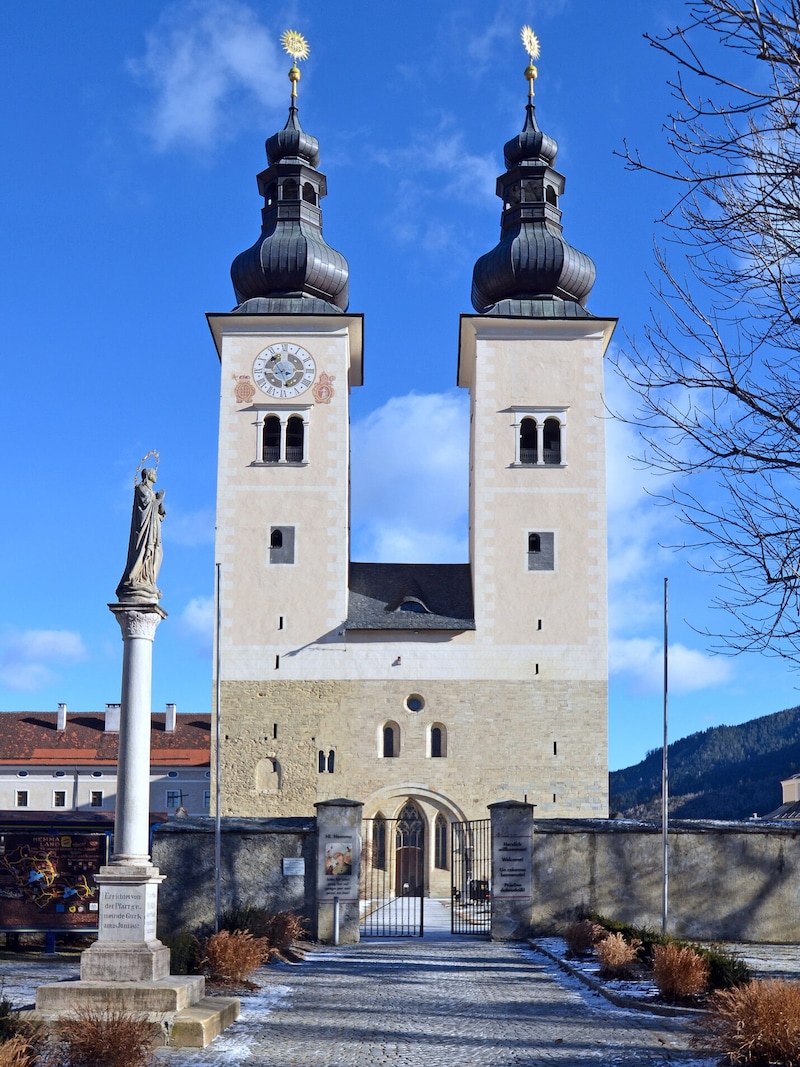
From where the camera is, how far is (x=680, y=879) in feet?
67.3

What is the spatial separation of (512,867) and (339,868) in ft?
8.52

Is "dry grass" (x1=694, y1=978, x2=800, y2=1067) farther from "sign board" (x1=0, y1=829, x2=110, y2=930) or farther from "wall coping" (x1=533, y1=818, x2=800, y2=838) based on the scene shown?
"sign board" (x1=0, y1=829, x2=110, y2=930)

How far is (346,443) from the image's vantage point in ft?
119

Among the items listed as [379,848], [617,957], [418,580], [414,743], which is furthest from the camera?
[418,580]

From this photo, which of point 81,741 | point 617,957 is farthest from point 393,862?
point 81,741

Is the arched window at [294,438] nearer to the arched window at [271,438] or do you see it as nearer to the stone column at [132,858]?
the arched window at [271,438]

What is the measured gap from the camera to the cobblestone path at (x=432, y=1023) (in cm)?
970

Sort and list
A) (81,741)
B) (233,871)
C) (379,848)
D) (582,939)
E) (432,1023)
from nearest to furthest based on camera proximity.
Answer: (432,1023) → (582,939) → (233,871) → (379,848) → (81,741)

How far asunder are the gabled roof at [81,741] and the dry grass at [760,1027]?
49745 millimetres

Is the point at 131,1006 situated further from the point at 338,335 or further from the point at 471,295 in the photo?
the point at 471,295

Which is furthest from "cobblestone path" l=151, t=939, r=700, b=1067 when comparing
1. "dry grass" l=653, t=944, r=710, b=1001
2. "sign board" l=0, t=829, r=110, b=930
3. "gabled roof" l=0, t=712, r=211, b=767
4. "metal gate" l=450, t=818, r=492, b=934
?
"gabled roof" l=0, t=712, r=211, b=767

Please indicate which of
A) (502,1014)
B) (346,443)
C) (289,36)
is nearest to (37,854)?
(502,1014)

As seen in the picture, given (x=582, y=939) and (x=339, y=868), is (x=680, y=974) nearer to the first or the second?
(x=582, y=939)

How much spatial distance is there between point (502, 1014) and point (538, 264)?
27824mm
